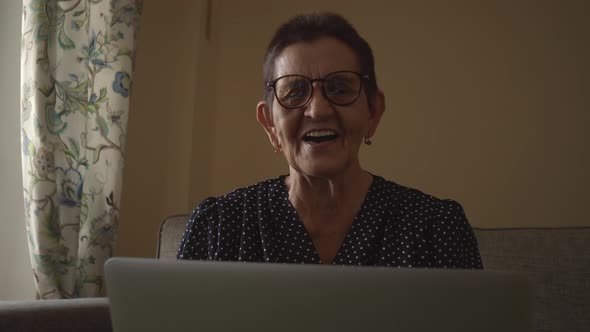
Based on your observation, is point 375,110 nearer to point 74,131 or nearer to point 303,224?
point 303,224

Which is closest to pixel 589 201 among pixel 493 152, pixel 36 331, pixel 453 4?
pixel 493 152

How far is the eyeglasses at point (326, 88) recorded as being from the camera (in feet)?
3.53

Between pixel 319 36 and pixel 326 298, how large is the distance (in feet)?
2.52

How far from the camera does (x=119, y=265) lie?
0.48m

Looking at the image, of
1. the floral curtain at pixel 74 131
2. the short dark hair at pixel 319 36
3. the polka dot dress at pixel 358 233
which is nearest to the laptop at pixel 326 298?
the polka dot dress at pixel 358 233

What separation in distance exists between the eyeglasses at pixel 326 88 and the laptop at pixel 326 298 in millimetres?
662

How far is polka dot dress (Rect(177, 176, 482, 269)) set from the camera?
1.06 metres

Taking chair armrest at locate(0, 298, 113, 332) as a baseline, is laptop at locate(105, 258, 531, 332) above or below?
above

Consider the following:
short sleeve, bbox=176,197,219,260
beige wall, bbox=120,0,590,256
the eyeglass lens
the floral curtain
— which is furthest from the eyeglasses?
beige wall, bbox=120,0,590,256

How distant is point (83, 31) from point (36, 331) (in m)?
0.88

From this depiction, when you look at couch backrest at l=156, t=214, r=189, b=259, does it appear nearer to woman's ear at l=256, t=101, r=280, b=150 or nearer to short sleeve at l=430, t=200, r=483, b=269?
woman's ear at l=256, t=101, r=280, b=150

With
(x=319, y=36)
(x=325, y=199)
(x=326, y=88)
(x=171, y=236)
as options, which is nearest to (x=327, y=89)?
(x=326, y=88)

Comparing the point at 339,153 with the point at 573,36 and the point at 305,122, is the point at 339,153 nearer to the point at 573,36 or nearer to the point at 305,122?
the point at 305,122

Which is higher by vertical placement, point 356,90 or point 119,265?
point 356,90
